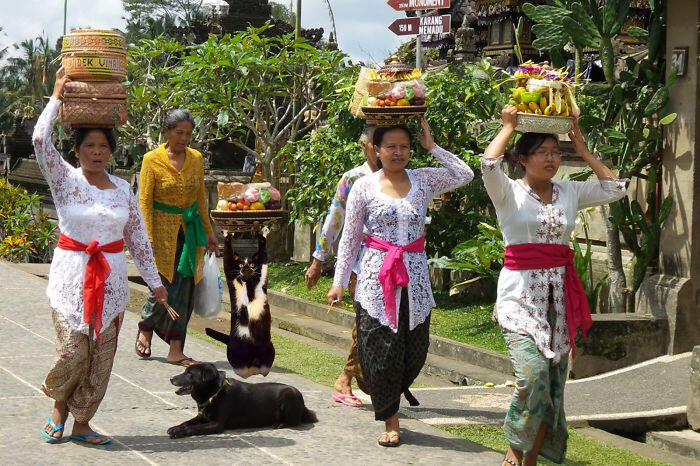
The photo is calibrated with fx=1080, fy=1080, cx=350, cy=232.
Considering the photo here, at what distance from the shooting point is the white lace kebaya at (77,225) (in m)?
5.72

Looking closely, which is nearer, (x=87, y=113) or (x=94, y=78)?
(x=87, y=113)

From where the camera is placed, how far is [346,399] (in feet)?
23.2

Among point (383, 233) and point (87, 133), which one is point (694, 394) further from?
point (87, 133)

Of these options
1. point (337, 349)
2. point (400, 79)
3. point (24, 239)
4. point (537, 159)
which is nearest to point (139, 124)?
point (24, 239)

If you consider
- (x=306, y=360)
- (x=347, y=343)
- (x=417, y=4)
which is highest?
(x=417, y=4)

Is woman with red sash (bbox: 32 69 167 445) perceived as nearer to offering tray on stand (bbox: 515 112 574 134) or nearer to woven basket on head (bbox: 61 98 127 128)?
woven basket on head (bbox: 61 98 127 128)

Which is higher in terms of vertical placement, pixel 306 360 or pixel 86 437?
pixel 86 437

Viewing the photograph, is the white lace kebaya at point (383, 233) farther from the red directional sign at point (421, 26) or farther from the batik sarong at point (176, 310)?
the red directional sign at point (421, 26)

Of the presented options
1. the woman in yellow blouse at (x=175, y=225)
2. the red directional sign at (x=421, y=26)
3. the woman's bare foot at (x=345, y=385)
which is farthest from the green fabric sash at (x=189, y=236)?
the red directional sign at (x=421, y=26)

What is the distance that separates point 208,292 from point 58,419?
9.60ft

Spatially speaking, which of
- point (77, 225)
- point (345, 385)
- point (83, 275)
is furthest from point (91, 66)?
point (345, 385)

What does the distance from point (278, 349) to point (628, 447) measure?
157 inches

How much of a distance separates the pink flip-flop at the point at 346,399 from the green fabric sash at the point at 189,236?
6.19 ft

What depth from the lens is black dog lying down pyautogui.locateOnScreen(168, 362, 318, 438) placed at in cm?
593
